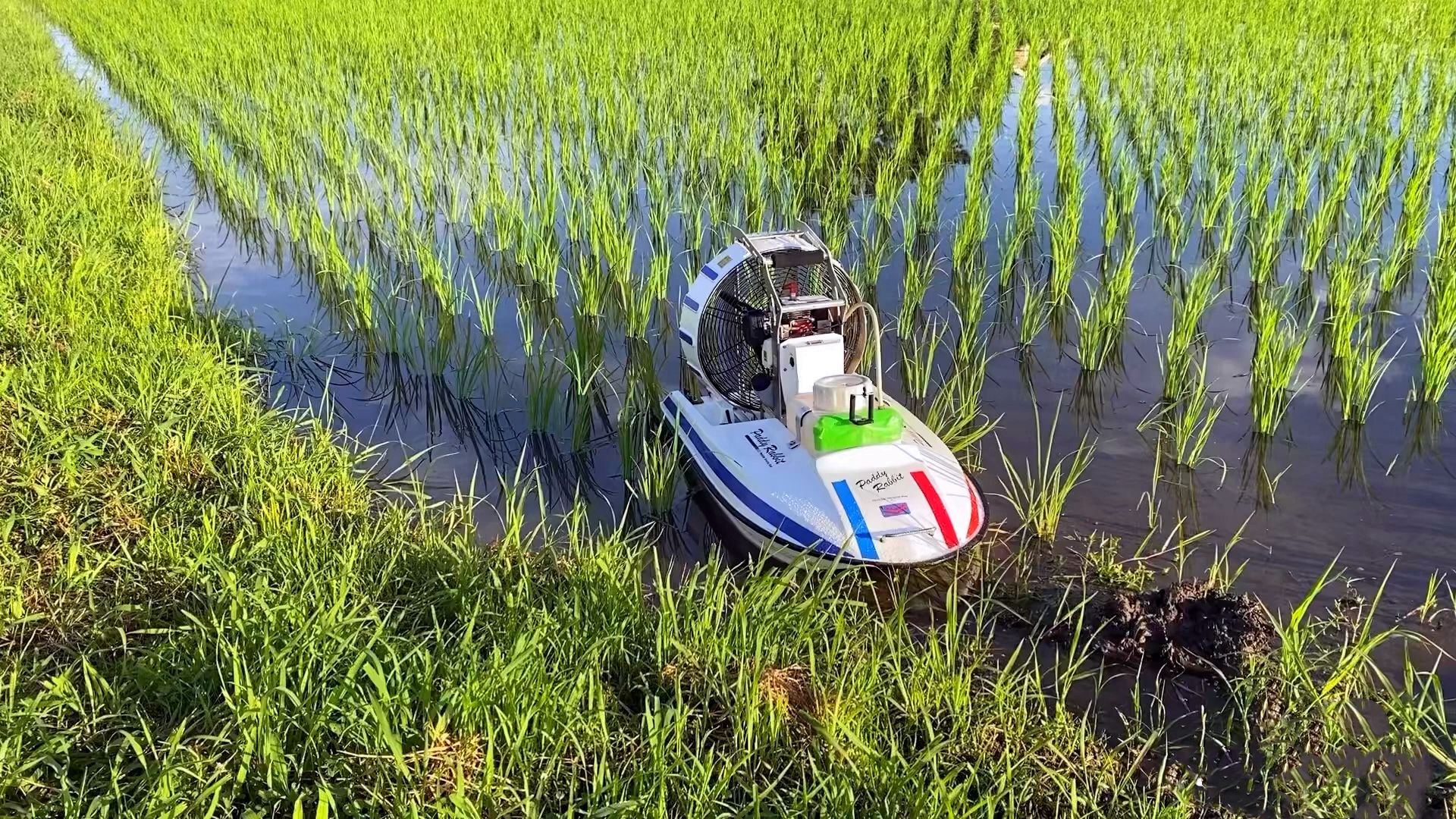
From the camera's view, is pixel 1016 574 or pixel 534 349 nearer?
pixel 1016 574

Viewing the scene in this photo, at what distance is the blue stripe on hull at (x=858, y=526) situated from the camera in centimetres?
275

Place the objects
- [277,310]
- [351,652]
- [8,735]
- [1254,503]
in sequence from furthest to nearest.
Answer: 1. [277,310]
2. [1254,503]
3. [351,652]
4. [8,735]

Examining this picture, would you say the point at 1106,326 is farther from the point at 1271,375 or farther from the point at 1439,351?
the point at 1439,351

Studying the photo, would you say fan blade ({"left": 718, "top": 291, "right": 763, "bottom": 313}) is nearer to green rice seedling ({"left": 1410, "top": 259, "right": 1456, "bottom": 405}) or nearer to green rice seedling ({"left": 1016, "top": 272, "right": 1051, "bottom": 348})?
green rice seedling ({"left": 1016, "top": 272, "right": 1051, "bottom": 348})

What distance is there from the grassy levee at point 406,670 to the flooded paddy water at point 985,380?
1.95ft

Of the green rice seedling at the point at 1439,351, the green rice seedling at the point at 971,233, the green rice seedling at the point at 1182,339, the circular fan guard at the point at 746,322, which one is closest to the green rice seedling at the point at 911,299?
the green rice seedling at the point at 971,233

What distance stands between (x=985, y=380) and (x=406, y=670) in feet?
9.29

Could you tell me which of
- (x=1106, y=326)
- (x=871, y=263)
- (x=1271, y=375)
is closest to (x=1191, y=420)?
(x=1271, y=375)

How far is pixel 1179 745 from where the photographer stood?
2365 mm

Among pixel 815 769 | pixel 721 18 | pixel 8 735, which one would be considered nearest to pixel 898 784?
pixel 815 769

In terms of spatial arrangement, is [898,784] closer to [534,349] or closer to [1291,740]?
[1291,740]

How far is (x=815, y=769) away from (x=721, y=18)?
9.54m

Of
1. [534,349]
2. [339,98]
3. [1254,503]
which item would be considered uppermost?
[339,98]

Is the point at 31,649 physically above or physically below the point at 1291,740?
above
